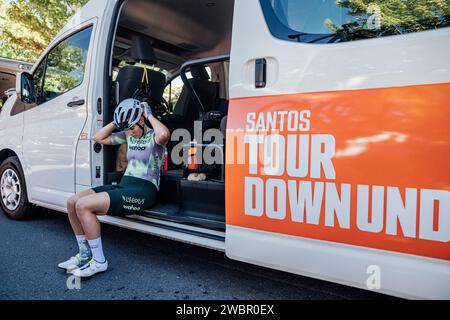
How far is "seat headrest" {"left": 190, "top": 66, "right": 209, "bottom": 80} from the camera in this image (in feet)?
13.8

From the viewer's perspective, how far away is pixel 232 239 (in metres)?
2.20

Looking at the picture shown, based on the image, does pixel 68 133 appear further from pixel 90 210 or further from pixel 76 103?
pixel 90 210

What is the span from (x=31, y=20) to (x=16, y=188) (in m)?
7.12

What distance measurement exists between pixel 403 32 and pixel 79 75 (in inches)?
109

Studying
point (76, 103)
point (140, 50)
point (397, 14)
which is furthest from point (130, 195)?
point (397, 14)

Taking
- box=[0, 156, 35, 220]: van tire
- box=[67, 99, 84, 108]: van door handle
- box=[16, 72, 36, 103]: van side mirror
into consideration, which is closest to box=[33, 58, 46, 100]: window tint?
box=[16, 72, 36, 103]: van side mirror

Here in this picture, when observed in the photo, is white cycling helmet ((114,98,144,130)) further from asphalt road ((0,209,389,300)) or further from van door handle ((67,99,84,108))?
asphalt road ((0,209,389,300))

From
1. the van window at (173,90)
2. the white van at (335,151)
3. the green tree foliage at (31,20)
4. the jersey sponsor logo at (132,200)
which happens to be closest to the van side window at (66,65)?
the white van at (335,151)

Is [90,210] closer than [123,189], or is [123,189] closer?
Answer: [90,210]

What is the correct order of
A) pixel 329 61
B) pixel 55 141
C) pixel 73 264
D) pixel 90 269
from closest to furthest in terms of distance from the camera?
pixel 329 61
pixel 90 269
pixel 73 264
pixel 55 141

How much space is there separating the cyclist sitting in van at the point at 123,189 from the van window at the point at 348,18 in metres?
1.33

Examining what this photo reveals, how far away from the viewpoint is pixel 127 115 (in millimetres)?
2895

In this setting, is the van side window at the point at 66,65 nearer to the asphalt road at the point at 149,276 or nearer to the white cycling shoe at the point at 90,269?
the asphalt road at the point at 149,276
